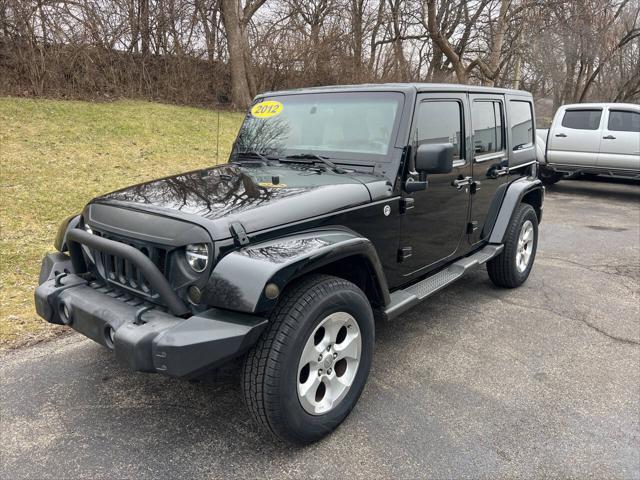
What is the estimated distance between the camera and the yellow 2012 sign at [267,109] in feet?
12.7

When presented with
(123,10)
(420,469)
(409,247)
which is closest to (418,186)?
(409,247)

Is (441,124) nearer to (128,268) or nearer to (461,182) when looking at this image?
(461,182)

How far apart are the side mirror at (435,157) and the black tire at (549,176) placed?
8.81 meters

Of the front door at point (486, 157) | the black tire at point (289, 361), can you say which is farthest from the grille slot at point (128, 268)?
the front door at point (486, 157)

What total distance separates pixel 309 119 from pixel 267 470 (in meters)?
2.33

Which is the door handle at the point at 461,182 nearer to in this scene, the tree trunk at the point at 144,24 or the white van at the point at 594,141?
the white van at the point at 594,141

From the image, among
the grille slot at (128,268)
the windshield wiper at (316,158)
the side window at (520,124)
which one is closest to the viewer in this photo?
the grille slot at (128,268)

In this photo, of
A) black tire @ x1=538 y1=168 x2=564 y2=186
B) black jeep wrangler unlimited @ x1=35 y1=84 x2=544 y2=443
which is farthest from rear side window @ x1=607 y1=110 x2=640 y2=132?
black jeep wrangler unlimited @ x1=35 y1=84 x2=544 y2=443

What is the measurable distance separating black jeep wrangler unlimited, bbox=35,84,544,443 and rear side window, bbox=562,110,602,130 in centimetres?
740

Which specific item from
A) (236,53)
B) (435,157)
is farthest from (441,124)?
(236,53)

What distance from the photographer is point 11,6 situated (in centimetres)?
988

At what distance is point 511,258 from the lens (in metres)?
4.66

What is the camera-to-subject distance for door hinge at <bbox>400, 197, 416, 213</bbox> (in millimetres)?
3252

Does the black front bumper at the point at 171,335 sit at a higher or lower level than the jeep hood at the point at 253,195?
lower
